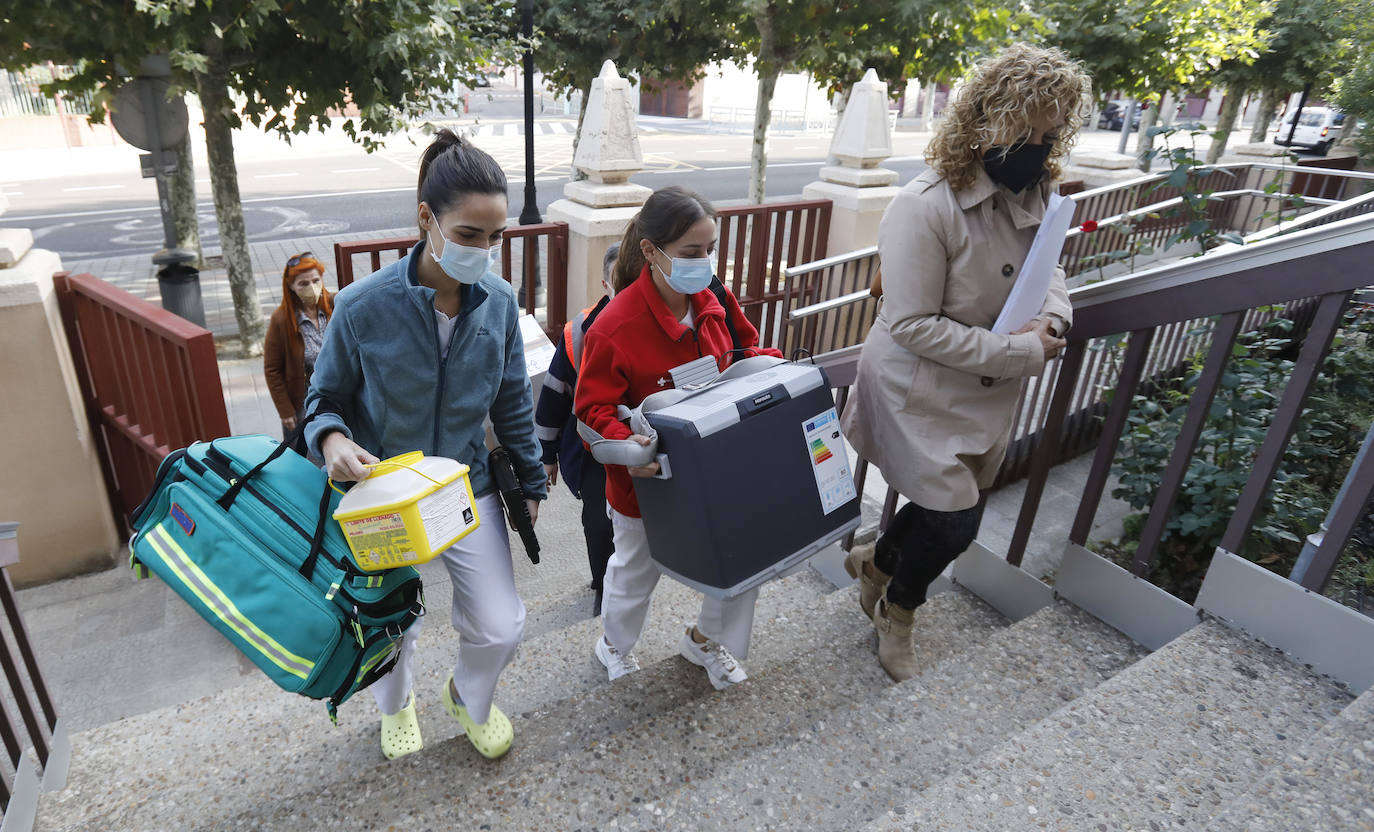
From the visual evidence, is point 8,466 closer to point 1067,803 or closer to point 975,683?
point 975,683

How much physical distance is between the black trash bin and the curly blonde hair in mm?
7430

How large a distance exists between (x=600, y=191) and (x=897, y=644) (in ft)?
13.6

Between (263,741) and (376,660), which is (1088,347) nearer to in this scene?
(376,660)

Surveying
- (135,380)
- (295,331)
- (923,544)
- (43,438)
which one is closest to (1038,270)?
(923,544)

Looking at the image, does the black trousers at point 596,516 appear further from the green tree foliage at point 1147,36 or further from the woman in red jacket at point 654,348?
the green tree foliage at point 1147,36

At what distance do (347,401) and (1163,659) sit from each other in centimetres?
215

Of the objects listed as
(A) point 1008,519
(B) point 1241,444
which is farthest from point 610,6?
(B) point 1241,444

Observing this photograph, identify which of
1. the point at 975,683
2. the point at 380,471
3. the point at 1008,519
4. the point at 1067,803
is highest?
the point at 380,471

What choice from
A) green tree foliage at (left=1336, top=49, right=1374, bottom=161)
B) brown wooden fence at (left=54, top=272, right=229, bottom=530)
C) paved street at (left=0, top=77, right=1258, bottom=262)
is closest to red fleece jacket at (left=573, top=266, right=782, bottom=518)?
brown wooden fence at (left=54, top=272, right=229, bottom=530)

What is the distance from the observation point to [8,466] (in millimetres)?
4098

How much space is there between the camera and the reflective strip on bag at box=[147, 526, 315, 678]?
190 centimetres

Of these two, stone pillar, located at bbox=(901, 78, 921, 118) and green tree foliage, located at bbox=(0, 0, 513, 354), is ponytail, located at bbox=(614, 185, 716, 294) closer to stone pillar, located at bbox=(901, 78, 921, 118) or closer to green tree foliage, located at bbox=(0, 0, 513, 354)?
green tree foliage, located at bbox=(0, 0, 513, 354)

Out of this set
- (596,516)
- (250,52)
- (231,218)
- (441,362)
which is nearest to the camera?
(441,362)

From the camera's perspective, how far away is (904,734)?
7.23ft
